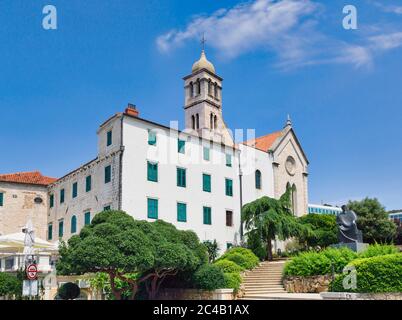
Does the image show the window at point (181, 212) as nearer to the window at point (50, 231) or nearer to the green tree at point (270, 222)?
the green tree at point (270, 222)

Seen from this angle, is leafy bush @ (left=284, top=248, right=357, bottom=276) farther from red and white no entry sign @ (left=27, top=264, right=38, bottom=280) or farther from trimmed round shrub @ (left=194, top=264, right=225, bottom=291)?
red and white no entry sign @ (left=27, top=264, right=38, bottom=280)

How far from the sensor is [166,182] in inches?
1238

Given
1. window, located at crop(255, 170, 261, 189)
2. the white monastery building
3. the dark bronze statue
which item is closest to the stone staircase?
the dark bronze statue

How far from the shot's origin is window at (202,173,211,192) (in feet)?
111

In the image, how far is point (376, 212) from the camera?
44.5 meters

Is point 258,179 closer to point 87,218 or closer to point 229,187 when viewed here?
point 229,187

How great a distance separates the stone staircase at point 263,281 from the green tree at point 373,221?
1943cm

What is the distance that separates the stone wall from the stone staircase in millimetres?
642

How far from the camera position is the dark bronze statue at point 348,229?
84.8ft

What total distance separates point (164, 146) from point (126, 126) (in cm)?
306

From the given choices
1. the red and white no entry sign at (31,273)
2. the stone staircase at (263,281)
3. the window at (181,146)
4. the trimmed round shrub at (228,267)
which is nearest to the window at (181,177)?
the window at (181,146)

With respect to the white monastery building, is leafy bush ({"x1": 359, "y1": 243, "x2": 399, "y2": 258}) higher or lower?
lower
